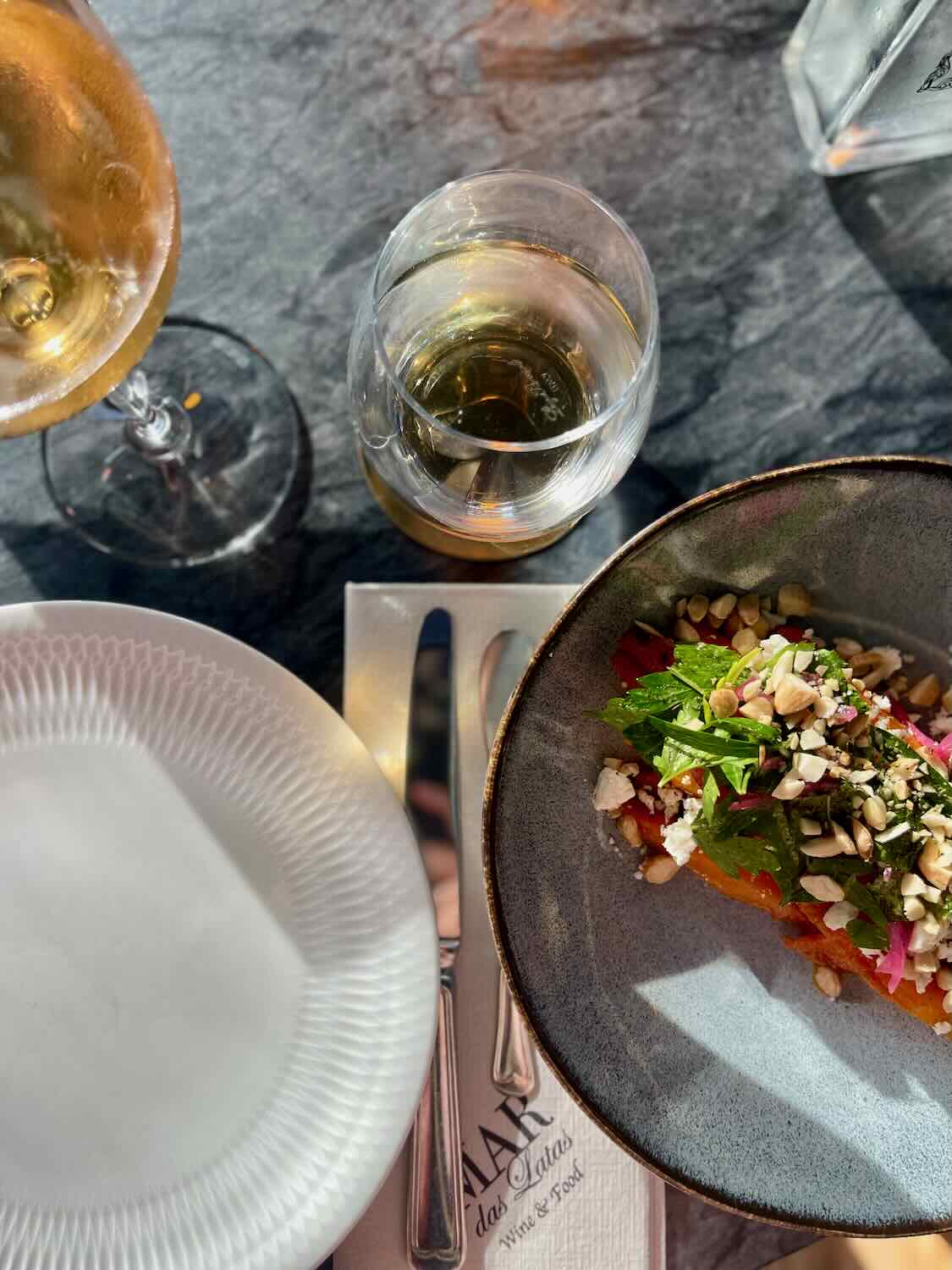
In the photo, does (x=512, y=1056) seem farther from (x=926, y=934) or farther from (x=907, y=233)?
(x=907, y=233)

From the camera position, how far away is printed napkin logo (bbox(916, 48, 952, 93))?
26.3 inches

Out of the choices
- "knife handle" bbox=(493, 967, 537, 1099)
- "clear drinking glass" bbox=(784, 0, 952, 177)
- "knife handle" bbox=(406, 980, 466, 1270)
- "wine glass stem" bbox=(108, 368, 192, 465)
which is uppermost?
"clear drinking glass" bbox=(784, 0, 952, 177)

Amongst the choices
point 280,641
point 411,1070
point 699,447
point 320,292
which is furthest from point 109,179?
point 411,1070

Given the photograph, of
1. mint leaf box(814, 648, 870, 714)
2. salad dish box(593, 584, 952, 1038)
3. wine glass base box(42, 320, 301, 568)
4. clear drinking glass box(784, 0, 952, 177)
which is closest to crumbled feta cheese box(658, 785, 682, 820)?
salad dish box(593, 584, 952, 1038)

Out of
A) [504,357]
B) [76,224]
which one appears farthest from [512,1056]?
[76,224]

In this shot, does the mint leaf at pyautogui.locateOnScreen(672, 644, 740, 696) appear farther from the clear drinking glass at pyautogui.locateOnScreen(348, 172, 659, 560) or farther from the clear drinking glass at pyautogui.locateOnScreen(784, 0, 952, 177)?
the clear drinking glass at pyautogui.locateOnScreen(784, 0, 952, 177)

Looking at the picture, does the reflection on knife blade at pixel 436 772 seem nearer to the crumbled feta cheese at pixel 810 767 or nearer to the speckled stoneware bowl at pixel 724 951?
the speckled stoneware bowl at pixel 724 951

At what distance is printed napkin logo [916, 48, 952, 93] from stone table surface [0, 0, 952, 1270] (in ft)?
0.26

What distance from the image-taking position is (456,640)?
2.32ft

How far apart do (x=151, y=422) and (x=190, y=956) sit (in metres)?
0.33

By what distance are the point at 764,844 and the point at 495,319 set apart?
1.12 feet

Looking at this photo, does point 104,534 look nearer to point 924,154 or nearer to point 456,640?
point 456,640

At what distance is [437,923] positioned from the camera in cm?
67

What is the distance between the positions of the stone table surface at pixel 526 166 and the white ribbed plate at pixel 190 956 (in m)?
0.10
